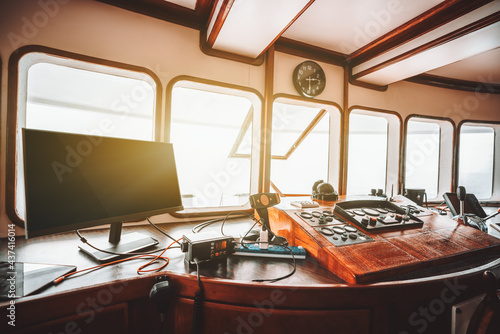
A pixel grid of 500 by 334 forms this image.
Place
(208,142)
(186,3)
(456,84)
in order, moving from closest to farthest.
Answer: (186,3) < (456,84) < (208,142)

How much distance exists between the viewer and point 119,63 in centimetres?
143

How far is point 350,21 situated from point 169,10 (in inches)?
55.4

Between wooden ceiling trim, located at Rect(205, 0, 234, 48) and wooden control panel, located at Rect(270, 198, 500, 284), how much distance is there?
124cm

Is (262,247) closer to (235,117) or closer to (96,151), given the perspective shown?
(96,151)

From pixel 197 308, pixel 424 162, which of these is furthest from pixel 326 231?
pixel 424 162

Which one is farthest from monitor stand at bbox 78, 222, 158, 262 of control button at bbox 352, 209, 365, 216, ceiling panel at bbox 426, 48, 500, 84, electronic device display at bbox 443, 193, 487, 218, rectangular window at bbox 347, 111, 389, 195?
rectangular window at bbox 347, 111, 389, 195

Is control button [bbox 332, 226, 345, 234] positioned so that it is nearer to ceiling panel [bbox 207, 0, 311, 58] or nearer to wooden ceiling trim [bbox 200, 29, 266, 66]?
ceiling panel [bbox 207, 0, 311, 58]

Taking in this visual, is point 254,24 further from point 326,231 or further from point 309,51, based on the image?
point 326,231

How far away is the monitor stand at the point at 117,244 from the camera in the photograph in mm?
900

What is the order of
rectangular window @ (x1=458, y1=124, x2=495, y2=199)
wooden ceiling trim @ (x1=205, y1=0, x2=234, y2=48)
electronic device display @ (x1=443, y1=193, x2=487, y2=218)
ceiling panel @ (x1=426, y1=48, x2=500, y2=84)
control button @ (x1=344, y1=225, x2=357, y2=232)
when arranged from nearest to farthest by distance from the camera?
1. control button @ (x1=344, y1=225, x2=357, y2=232)
2. wooden ceiling trim @ (x1=205, y1=0, x2=234, y2=48)
3. electronic device display @ (x1=443, y1=193, x2=487, y2=218)
4. ceiling panel @ (x1=426, y1=48, x2=500, y2=84)
5. rectangular window @ (x1=458, y1=124, x2=495, y2=199)

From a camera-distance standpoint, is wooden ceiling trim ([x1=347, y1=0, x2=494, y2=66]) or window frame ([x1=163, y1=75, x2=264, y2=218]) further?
window frame ([x1=163, y1=75, x2=264, y2=218])

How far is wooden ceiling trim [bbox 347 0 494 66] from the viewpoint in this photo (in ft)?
4.56

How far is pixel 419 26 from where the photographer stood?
5.33ft

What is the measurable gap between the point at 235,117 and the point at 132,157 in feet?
12.8
